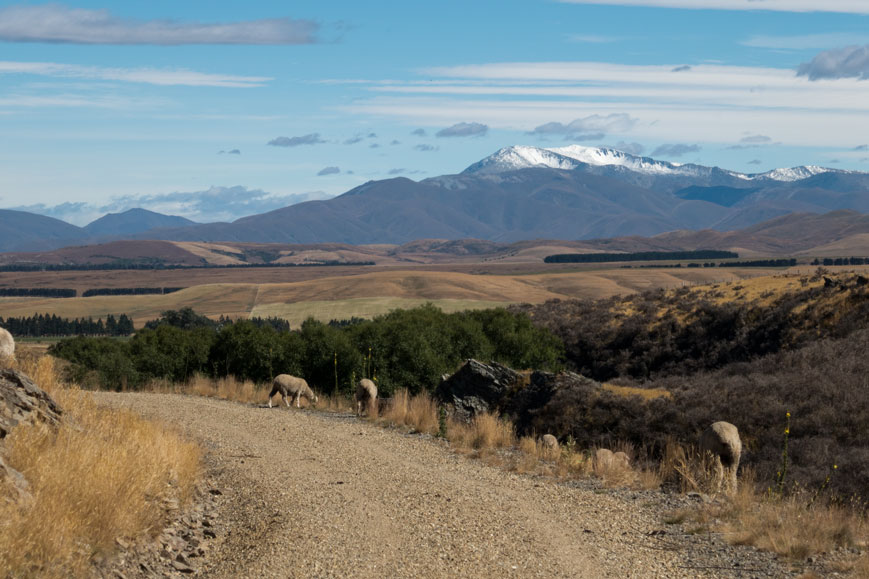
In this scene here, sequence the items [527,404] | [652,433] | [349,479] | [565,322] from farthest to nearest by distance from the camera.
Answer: [565,322] < [527,404] < [652,433] < [349,479]

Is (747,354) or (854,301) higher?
(854,301)

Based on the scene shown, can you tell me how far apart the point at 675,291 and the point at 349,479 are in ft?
151

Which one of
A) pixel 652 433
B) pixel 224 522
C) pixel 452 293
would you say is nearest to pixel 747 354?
pixel 652 433

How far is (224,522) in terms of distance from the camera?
1189 cm

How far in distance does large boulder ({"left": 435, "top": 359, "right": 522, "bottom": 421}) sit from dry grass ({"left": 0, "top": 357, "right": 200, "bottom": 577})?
1114cm

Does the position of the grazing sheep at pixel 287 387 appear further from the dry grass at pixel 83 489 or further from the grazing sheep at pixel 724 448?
the grazing sheep at pixel 724 448

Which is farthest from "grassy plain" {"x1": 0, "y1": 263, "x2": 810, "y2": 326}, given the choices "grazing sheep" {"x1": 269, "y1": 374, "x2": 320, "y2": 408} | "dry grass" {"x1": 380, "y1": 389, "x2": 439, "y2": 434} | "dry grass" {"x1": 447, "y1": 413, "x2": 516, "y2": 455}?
"dry grass" {"x1": 447, "y1": 413, "x2": 516, "y2": 455}

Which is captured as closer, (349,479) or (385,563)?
(385,563)

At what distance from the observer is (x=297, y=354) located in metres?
33.5

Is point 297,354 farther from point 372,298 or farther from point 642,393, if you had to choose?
point 372,298

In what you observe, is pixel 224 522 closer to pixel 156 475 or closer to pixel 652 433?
pixel 156 475

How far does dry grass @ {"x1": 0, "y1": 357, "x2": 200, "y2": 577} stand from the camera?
864cm

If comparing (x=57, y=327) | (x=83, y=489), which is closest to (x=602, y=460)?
(x=83, y=489)

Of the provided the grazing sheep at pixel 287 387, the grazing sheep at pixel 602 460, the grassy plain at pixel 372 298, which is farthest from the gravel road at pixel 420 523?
the grassy plain at pixel 372 298
